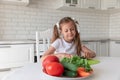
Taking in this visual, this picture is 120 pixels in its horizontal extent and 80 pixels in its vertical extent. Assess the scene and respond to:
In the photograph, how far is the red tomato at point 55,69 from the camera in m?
0.64

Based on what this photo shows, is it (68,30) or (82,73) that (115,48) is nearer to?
(68,30)

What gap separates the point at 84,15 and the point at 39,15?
988mm

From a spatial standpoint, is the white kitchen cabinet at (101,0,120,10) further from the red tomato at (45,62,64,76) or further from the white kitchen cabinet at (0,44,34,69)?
the red tomato at (45,62,64,76)

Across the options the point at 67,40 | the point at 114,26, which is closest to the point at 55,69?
the point at 67,40

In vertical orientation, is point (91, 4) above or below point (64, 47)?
above

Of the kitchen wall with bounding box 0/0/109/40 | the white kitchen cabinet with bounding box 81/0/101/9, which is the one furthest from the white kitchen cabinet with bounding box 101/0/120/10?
the kitchen wall with bounding box 0/0/109/40

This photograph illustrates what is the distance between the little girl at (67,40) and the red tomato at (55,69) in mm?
657

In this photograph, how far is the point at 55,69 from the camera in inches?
25.2

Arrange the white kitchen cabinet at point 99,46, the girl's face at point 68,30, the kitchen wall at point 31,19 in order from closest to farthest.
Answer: the girl's face at point 68,30
the kitchen wall at point 31,19
the white kitchen cabinet at point 99,46

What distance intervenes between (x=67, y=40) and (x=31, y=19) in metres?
1.60

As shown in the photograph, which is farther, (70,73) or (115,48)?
(115,48)

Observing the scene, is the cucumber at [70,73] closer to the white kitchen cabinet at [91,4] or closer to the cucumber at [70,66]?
the cucumber at [70,66]

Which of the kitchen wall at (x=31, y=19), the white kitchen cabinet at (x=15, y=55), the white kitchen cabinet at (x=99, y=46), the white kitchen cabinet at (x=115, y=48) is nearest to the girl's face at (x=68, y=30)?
the white kitchen cabinet at (x=15, y=55)

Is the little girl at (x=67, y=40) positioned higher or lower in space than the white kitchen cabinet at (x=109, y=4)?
lower
